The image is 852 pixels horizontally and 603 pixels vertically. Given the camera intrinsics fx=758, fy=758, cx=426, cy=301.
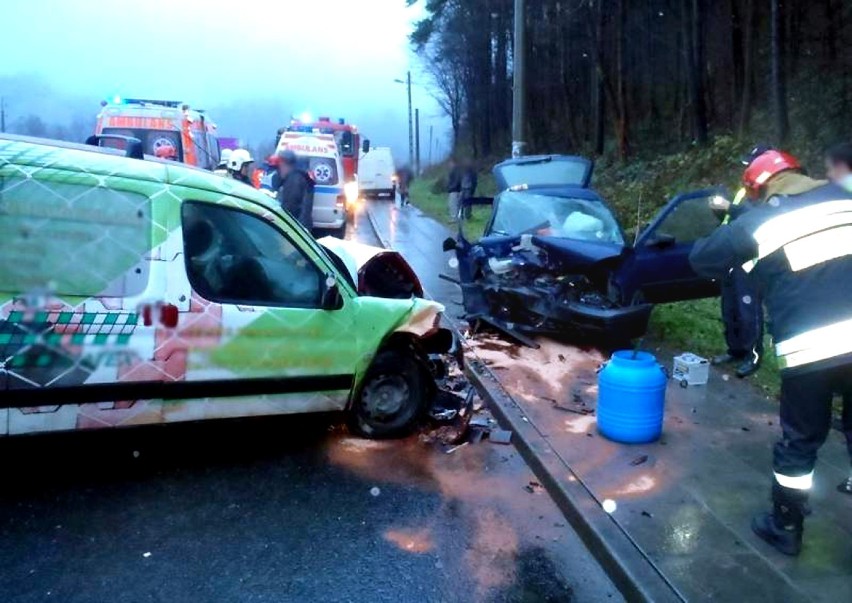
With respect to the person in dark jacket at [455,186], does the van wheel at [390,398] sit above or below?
below

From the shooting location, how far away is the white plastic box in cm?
658

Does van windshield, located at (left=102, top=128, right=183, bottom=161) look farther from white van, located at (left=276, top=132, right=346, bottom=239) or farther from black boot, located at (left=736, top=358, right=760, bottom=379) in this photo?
black boot, located at (left=736, top=358, right=760, bottom=379)

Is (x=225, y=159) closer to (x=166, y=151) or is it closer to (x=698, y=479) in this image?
(x=166, y=151)

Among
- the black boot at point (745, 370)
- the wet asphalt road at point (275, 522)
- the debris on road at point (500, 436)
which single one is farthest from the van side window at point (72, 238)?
the black boot at point (745, 370)

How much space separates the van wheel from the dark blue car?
8.26 feet

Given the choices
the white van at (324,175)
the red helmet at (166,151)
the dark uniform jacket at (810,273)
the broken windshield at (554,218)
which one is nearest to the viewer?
the dark uniform jacket at (810,273)

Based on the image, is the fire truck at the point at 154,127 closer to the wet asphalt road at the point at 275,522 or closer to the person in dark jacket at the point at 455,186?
the person in dark jacket at the point at 455,186

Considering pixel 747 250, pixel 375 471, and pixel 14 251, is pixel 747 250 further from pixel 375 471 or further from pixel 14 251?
pixel 14 251

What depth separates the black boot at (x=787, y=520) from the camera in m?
3.69

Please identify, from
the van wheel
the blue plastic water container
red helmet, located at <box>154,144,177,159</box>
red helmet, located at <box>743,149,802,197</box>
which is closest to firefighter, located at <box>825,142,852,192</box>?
red helmet, located at <box>743,149,802,197</box>

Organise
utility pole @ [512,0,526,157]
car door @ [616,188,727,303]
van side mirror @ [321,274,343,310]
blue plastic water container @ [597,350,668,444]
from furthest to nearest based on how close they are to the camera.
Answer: utility pole @ [512,0,526,157] < car door @ [616,188,727,303] < blue plastic water container @ [597,350,668,444] < van side mirror @ [321,274,343,310]

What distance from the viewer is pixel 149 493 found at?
4.46m

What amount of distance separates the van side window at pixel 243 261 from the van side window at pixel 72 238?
299 mm

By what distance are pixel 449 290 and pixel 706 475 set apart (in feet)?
23.2
